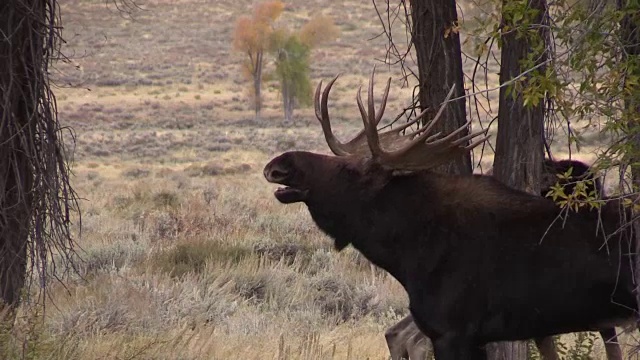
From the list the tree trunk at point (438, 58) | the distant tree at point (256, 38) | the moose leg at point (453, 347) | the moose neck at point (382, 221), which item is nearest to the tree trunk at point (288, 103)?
the distant tree at point (256, 38)

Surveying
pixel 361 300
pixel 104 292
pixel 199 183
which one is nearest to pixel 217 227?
pixel 361 300

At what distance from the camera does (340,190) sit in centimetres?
627

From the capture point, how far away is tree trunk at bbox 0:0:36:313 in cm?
632

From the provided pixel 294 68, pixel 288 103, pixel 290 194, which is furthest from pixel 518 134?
pixel 288 103

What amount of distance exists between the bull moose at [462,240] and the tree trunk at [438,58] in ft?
2.16

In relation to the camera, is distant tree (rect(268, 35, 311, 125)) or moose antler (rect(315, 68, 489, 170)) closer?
moose antler (rect(315, 68, 489, 170))

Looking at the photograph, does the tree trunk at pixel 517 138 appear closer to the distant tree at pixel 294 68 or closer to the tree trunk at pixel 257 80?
the distant tree at pixel 294 68

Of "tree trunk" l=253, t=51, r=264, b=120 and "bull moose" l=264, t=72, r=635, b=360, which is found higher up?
"bull moose" l=264, t=72, r=635, b=360

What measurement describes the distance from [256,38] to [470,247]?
58284mm

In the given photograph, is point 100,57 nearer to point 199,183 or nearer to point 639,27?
point 199,183

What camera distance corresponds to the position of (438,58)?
701cm

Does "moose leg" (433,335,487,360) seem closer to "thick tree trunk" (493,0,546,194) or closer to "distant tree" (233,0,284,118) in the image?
"thick tree trunk" (493,0,546,194)

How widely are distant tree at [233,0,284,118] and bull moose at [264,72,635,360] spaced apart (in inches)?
2254

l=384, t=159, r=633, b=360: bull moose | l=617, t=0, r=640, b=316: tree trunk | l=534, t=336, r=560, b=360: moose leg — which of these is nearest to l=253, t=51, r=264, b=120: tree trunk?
l=384, t=159, r=633, b=360: bull moose
